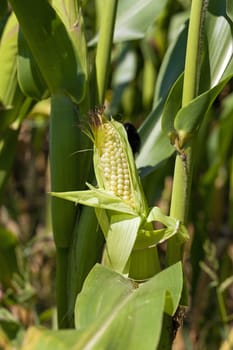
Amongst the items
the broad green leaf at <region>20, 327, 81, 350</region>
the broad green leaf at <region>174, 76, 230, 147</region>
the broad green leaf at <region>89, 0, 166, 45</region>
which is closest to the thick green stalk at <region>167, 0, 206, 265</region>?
the broad green leaf at <region>174, 76, 230, 147</region>

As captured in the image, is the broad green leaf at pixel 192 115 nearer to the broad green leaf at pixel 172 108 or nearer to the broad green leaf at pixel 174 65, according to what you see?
the broad green leaf at pixel 172 108

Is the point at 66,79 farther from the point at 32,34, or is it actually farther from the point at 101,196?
the point at 101,196

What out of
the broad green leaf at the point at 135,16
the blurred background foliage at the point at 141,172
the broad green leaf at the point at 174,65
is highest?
the broad green leaf at the point at 135,16

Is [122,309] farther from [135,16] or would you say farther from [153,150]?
[135,16]

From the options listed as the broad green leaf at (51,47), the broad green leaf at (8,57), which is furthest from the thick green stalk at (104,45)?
the broad green leaf at (8,57)

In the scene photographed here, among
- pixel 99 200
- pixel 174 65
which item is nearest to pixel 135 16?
pixel 174 65
